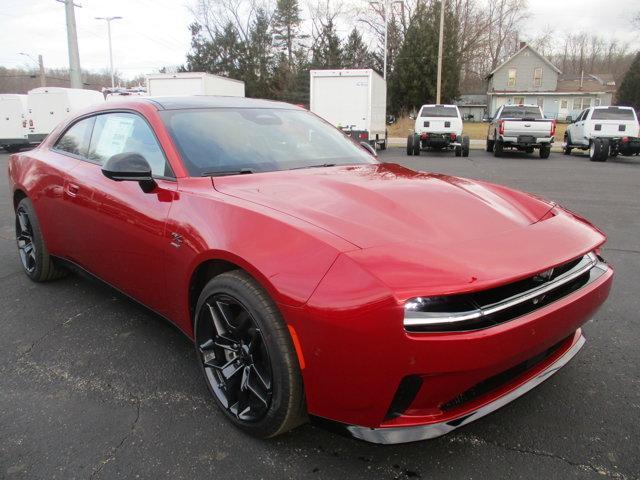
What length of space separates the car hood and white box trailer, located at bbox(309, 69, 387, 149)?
1589 cm

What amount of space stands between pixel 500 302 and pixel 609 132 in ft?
59.7

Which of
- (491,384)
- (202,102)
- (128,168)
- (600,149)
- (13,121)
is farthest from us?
(13,121)

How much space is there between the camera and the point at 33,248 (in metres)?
4.25

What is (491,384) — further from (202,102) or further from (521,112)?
(521,112)

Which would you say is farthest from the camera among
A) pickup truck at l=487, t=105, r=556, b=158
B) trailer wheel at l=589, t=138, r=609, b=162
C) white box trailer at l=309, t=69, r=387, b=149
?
white box trailer at l=309, t=69, r=387, b=149

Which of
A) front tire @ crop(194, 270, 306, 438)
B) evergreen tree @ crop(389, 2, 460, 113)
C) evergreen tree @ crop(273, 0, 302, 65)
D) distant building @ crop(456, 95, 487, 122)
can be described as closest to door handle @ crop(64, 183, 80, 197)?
front tire @ crop(194, 270, 306, 438)

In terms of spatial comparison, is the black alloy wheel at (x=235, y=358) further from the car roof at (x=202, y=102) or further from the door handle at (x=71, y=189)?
the door handle at (x=71, y=189)

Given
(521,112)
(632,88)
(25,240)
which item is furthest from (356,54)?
(25,240)

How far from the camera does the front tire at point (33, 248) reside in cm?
405

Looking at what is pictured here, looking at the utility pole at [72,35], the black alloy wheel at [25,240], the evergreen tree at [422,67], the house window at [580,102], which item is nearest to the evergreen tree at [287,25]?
the evergreen tree at [422,67]

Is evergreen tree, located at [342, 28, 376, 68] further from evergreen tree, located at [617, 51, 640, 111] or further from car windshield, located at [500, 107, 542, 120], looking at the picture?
car windshield, located at [500, 107, 542, 120]

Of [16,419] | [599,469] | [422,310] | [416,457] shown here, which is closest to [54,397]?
[16,419]

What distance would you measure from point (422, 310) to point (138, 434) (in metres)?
1.45

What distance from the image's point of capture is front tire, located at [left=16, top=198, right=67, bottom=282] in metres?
4.05
